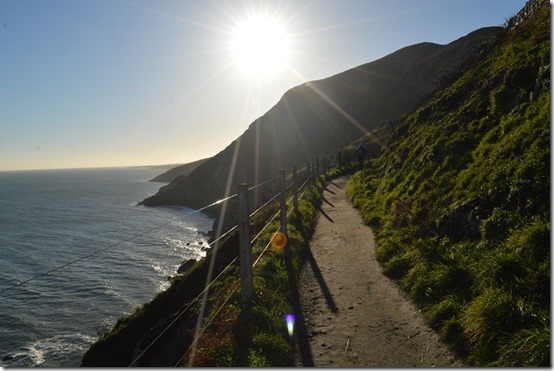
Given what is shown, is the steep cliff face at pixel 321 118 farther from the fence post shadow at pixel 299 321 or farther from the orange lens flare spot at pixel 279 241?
the fence post shadow at pixel 299 321

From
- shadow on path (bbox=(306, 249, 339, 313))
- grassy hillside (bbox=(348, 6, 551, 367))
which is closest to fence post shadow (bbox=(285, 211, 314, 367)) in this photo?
shadow on path (bbox=(306, 249, 339, 313))

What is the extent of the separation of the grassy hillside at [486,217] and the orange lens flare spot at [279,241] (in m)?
2.93

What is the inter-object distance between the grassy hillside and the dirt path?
38 centimetres

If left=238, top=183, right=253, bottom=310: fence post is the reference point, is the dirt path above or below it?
below

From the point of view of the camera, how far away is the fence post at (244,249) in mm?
7695

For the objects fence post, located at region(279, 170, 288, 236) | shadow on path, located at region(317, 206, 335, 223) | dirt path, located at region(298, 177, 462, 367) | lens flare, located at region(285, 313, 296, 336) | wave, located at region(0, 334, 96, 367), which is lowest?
wave, located at region(0, 334, 96, 367)

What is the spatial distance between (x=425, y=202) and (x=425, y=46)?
12210 cm

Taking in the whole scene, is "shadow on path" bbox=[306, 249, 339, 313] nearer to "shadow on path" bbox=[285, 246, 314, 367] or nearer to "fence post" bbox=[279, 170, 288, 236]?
"shadow on path" bbox=[285, 246, 314, 367]

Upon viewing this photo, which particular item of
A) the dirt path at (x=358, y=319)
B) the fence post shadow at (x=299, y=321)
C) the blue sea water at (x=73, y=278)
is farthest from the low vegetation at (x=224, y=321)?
the blue sea water at (x=73, y=278)

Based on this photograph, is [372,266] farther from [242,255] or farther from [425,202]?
[242,255]

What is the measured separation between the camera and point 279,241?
490 inches

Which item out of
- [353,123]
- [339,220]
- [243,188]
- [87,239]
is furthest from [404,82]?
[243,188]

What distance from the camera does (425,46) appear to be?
390ft

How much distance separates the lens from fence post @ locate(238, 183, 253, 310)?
7.70m
